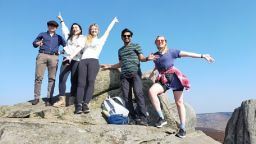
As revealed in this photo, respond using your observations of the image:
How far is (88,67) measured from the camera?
1234cm

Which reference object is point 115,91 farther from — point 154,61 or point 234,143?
point 234,143

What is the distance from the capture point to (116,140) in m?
10.7

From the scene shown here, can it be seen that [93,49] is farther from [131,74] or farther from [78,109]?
[78,109]

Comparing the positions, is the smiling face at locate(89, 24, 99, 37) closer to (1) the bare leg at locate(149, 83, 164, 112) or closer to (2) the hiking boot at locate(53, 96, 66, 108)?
(2) the hiking boot at locate(53, 96, 66, 108)

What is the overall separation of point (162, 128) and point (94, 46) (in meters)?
3.82

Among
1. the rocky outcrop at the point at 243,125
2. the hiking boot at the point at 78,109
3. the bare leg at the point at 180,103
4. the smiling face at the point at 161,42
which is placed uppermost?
the smiling face at the point at 161,42

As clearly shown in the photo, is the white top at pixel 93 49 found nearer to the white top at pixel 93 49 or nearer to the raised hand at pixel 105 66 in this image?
the white top at pixel 93 49

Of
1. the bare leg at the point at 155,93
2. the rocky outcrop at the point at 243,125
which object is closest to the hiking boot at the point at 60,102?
the bare leg at the point at 155,93

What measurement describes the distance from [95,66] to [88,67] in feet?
0.86

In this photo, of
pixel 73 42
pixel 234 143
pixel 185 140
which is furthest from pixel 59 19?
pixel 234 143

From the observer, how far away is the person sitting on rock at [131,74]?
1216cm

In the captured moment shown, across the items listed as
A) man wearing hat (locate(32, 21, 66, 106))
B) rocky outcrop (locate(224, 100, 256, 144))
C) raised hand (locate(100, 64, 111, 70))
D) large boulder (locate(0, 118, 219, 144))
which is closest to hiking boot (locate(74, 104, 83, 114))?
large boulder (locate(0, 118, 219, 144))

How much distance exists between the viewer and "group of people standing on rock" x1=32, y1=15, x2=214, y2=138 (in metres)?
11.5

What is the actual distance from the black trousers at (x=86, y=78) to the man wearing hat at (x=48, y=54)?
1948mm
